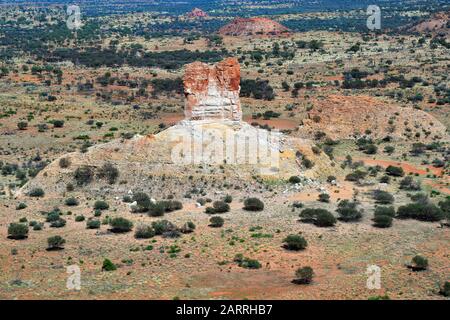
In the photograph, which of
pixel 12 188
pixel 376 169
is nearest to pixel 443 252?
pixel 376 169

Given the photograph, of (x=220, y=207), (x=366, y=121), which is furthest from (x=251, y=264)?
(x=366, y=121)

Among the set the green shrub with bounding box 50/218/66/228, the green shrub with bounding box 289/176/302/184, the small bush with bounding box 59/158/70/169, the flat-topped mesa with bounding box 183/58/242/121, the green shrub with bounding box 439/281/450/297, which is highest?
the flat-topped mesa with bounding box 183/58/242/121

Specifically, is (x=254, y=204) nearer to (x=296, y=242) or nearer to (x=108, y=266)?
(x=296, y=242)

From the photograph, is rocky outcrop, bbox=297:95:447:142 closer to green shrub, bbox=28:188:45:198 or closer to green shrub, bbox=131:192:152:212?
green shrub, bbox=131:192:152:212

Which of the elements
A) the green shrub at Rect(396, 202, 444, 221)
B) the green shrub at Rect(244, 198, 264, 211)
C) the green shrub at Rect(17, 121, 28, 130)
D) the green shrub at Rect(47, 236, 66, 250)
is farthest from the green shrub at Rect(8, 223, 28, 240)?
the green shrub at Rect(17, 121, 28, 130)

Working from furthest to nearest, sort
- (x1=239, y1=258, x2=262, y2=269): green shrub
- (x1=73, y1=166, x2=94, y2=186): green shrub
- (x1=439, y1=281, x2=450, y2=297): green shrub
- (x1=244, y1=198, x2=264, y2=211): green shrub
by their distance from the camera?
(x1=73, y1=166, x2=94, y2=186): green shrub
(x1=244, y1=198, x2=264, y2=211): green shrub
(x1=239, y1=258, x2=262, y2=269): green shrub
(x1=439, y1=281, x2=450, y2=297): green shrub
